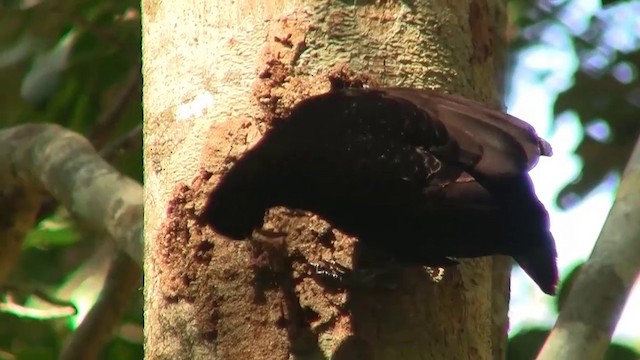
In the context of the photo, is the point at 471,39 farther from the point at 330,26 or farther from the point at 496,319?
the point at 496,319

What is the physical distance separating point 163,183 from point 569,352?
888 millimetres

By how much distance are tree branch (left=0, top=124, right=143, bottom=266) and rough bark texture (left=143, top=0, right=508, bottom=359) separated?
0.29 meters

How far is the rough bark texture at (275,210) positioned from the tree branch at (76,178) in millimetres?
290

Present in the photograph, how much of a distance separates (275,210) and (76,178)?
70 centimetres

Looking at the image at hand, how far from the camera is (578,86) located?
4.86 metres

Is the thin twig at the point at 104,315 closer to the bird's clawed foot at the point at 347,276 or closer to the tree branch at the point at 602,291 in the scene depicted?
the bird's clawed foot at the point at 347,276

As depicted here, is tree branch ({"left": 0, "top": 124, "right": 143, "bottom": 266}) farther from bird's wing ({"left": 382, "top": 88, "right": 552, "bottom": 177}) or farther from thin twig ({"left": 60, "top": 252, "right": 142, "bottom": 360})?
bird's wing ({"left": 382, "top": 88, "right": 552, "bottom": 177})

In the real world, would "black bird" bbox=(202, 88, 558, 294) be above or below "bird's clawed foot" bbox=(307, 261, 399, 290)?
above

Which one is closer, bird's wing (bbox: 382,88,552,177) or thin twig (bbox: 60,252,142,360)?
bird's wing (bbox: 382,88,552,177)

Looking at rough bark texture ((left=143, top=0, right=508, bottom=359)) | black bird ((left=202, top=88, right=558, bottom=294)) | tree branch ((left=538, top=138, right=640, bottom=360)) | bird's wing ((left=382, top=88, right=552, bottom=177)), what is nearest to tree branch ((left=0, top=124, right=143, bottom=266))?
rough bark texture ((left=143, top=0, right=508, bottom=359))

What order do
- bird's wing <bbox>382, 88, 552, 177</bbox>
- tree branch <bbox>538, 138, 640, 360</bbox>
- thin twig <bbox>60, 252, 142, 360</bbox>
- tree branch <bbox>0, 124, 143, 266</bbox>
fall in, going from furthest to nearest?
thin twig <bbox>60, 252, 142, 360</bbox> < tree branch <bbox>0, 124, 143, 266</bbox> < bird's wing <bbox>382, 88, 552, 177</bbox> < tree branch <bbox>538, 138, 640, 360</bbox>

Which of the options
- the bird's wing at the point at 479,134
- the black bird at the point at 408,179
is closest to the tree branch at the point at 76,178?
the black bird at the point at 408,179

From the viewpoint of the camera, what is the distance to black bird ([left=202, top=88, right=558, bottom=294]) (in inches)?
85.3

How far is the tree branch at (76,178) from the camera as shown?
2613mm
